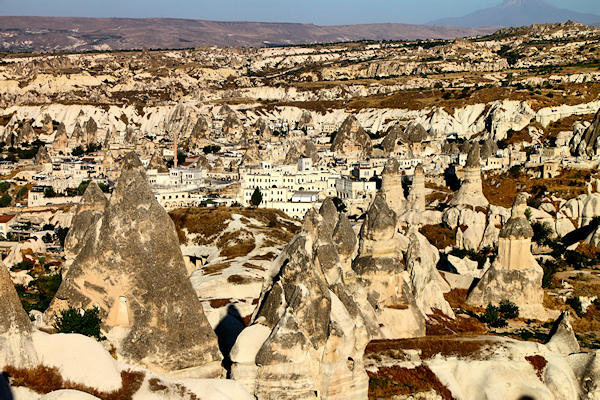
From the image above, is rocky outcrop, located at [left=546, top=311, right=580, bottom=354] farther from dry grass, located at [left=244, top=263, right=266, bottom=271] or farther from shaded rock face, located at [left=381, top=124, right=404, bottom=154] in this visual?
shaded rock face, located at [left=381, top=124, right=404, bottom=154]

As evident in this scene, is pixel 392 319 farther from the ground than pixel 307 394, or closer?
closer

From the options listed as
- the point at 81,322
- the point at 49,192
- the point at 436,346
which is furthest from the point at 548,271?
the point at 49,192

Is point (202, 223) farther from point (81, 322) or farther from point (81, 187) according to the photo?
point (81, 322)

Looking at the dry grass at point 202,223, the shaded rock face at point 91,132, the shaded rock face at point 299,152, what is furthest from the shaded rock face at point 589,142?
the shaded rock face at point 91,132

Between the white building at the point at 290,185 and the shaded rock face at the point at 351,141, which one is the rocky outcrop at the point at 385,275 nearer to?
the white building at the point at 290,185

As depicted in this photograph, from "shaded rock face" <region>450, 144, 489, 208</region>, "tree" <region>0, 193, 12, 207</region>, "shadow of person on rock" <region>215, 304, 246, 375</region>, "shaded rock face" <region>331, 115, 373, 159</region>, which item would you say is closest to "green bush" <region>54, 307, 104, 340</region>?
"shadow of person on rock" <region>215, 304, 246, 375</region>

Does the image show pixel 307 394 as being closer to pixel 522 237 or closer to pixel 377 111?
pixel 522 237

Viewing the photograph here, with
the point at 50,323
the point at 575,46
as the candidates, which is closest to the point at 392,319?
the point at 50,323

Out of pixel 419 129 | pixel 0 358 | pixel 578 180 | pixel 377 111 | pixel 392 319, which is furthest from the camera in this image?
pixel 377 111
